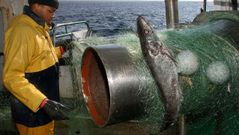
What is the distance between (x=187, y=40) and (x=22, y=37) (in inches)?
69.4

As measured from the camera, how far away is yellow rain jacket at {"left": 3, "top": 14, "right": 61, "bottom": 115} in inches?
155

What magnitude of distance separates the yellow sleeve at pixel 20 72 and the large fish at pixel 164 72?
139 cm

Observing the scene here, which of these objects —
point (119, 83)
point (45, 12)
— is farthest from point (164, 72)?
point (45, 12)

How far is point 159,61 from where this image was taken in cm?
319

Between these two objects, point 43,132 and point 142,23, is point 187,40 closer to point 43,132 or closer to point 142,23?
point 142,23

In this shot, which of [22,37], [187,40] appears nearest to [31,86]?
[22,37]

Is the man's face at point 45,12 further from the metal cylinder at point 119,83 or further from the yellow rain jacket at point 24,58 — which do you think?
the metal cylinder at point 119,83

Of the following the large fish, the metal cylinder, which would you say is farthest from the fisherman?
the large fish

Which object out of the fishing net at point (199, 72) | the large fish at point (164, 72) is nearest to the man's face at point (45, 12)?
the fishing net at point (199, 72)

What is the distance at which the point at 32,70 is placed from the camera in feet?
13.8

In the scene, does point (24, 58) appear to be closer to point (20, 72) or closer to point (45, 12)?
point (20, 72)

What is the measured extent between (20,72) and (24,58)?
16cm

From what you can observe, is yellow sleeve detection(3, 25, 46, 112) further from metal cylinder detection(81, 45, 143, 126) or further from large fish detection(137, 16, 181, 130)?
large fish detection(137, 16, 181, 130)

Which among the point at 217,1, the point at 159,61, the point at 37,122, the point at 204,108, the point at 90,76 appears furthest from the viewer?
the point at 217,1
